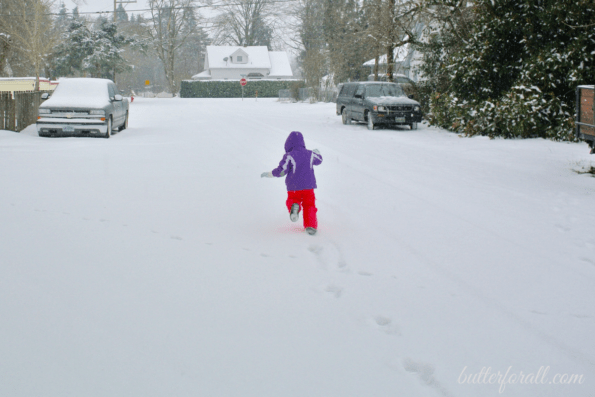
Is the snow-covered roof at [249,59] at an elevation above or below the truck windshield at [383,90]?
above

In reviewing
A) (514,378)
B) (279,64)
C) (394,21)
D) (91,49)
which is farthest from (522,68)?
(279,64)

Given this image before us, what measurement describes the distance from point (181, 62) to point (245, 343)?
100345 millimetres

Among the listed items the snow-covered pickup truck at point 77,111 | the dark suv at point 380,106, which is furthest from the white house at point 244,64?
the snow-covered pickup truck at point 77,111

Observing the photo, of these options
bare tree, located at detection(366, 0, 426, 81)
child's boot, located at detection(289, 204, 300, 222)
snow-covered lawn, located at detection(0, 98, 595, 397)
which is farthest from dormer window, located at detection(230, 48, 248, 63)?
child's boot, located at detection(289, 204, 300, 222)

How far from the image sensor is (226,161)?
12.3m

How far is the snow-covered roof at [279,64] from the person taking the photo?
82.0 m

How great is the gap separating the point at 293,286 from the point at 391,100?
53.2 feet

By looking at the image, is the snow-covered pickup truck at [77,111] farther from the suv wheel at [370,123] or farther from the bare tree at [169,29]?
the bare tree at [169,29]

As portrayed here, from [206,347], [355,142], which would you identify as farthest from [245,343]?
[355,142]

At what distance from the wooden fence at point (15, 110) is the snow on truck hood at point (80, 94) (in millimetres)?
1260

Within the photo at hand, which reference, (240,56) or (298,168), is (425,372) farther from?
(240,56)

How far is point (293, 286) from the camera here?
483 centimetres

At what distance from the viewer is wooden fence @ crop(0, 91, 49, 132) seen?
663 inches

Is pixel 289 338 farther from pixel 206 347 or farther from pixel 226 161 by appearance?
pixel 226 161
